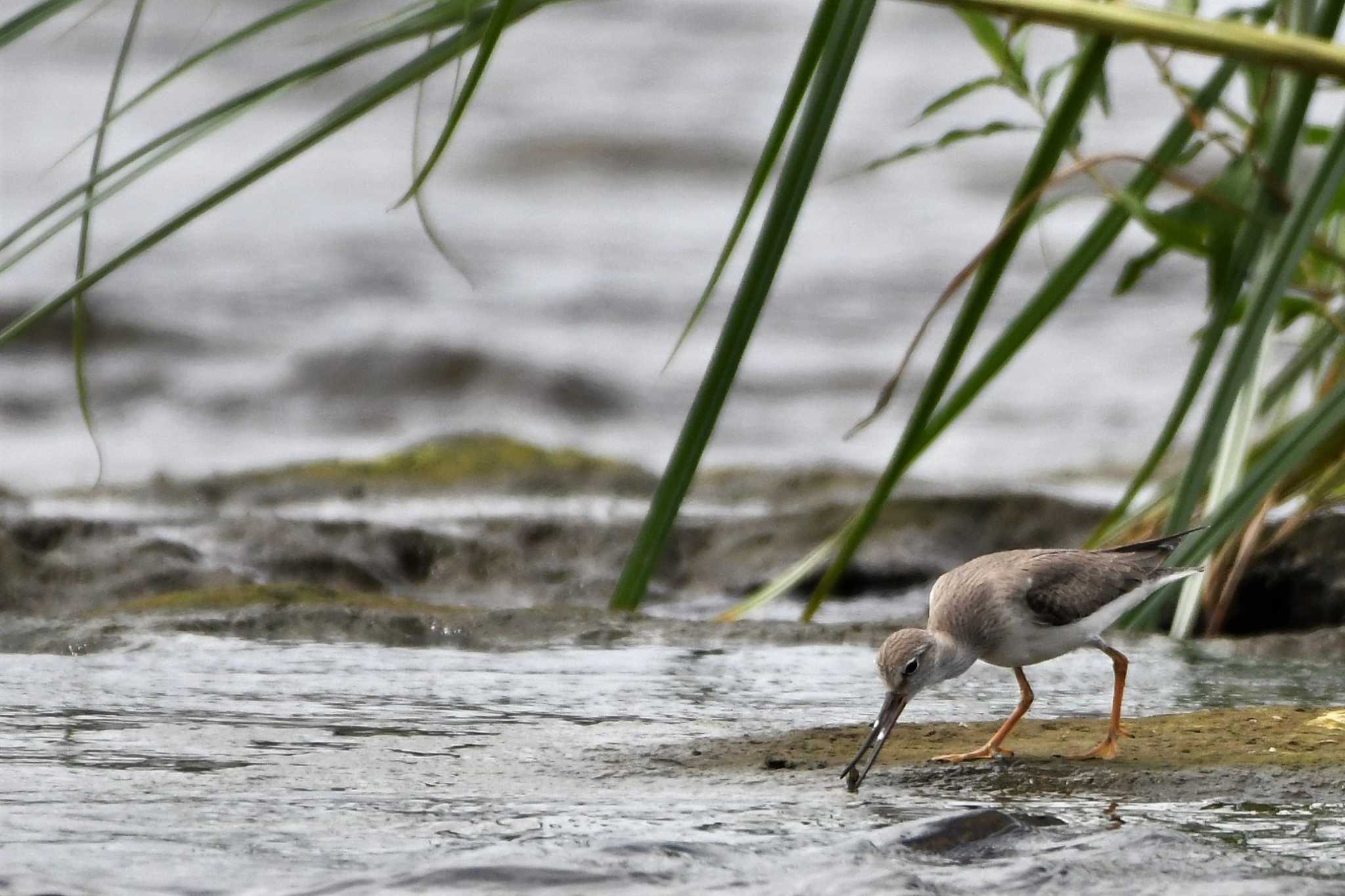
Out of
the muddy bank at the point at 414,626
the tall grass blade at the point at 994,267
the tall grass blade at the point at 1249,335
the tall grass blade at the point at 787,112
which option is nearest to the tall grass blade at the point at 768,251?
the tall grass blade at the point at 787,112

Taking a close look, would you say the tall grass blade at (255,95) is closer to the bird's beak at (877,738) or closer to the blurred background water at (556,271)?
the blurred background water at (556,271)

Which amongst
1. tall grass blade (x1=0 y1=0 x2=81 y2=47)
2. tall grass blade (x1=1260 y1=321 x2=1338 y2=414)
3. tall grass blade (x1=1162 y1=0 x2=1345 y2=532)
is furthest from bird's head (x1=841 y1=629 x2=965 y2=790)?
tall grass blade (x1=1260 y1=321 x2=1338 y2=414)

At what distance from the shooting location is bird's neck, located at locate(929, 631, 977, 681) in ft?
10.0

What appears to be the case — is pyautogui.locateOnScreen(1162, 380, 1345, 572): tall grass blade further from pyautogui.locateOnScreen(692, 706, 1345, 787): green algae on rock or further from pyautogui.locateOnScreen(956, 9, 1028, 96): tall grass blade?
pyautogui.locateOnScreen(956, 9, 1028, 96): tall grass blade

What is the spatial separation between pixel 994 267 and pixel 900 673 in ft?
2.40

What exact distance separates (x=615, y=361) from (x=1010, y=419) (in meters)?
2.74

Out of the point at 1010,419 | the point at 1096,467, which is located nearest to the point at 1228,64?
the point at 1096,467

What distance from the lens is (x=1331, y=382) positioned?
4836 mm

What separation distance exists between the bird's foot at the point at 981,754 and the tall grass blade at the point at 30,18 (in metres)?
1.68

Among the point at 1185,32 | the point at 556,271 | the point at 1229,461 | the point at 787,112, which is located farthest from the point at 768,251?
the point at 556,271

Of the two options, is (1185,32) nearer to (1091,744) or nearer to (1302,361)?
(1091,744)

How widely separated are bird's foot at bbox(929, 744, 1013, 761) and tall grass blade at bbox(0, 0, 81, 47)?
5.50ft

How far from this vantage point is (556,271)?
16.0 m

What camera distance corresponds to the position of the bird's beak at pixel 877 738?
2688 mm
